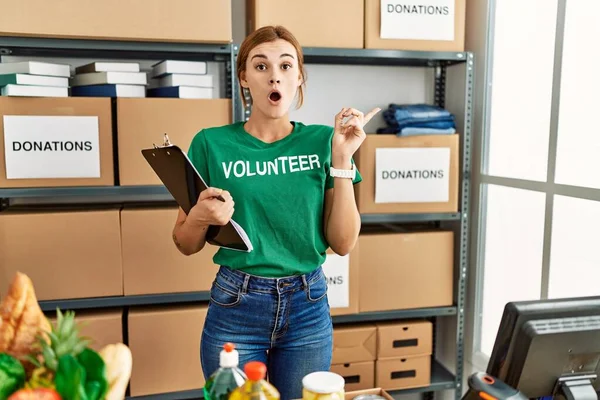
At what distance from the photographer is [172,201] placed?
228 cm

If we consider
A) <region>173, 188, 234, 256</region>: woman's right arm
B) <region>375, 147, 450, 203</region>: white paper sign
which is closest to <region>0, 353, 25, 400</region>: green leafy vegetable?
<region>173, 188, 234, 256</region>: woman's right arm

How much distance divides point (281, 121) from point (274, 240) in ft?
1.01

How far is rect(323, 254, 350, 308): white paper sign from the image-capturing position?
221 centimetres

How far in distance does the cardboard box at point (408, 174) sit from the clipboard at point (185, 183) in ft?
3.23

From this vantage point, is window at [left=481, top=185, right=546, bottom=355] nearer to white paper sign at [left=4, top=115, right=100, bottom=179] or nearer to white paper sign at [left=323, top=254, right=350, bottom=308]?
white paper sign at [left=323, top=254, right=350, bottom=308]

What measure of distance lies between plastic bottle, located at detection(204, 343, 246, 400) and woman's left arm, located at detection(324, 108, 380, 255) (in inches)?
23.8

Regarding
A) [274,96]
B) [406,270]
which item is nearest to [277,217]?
[274,96]

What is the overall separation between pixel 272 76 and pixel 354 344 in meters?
1.28

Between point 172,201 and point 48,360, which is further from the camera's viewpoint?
point 172,201

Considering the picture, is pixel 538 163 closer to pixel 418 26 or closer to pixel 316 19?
pixel 418 26

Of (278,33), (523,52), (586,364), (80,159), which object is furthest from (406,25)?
(586,364)

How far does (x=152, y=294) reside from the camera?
2.06 m

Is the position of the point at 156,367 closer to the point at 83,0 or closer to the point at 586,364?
the point at 83,0

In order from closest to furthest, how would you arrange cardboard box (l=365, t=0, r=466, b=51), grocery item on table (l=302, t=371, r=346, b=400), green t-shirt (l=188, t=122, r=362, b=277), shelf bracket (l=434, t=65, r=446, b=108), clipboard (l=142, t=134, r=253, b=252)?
grocery item on table (l=302, t=371, r=346, b=400)
clipboard (l=142, t=134, r=253, b=252)
green t-shirt (l=188, t=122, r=362, b=277)
cardboard box (l=365, t=0, r=466, b=51)
shelf bracket (l=434, t=65, r=446, b=108)
